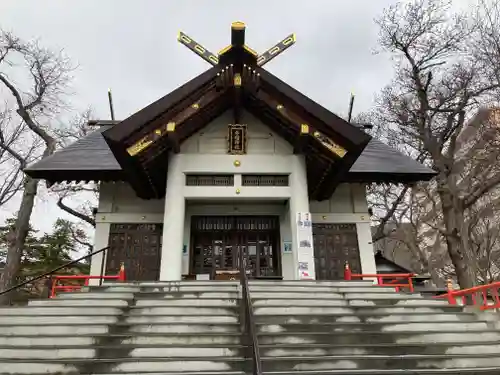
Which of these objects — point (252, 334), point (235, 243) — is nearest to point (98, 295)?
point (252, 334)

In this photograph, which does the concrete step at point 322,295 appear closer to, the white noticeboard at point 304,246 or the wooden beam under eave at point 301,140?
the white noticeboard at point 304,246

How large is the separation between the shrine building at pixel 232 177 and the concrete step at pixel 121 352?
390 centimetres

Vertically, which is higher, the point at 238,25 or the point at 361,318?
the point at 238,25

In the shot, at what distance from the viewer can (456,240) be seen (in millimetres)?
14023

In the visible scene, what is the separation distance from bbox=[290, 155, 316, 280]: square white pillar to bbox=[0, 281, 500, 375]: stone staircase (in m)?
2.02

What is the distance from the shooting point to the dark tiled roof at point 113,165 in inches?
419

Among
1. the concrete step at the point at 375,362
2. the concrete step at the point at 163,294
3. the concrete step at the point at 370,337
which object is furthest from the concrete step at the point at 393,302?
the concrete step at the point at 163,294

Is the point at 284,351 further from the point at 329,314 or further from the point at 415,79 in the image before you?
the point at 415,79

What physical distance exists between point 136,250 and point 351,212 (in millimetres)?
6894

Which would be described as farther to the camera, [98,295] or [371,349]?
[98,295]

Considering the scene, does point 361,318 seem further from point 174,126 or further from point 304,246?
point 174,126

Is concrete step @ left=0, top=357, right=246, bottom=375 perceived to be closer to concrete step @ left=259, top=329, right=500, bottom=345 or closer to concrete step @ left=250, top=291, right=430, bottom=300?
concrete step @ left=259, top=329, right=500, bottom=345

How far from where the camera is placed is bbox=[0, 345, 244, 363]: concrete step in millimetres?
4902

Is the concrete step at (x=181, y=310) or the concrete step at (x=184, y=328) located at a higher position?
A: the concrete step at (x=181, y=310)
